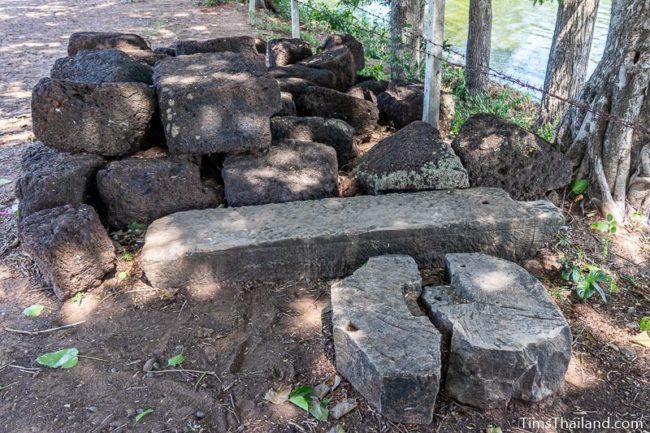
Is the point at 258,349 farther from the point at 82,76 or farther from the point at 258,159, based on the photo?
the point at 82,76

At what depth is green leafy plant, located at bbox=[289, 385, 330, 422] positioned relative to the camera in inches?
91.5

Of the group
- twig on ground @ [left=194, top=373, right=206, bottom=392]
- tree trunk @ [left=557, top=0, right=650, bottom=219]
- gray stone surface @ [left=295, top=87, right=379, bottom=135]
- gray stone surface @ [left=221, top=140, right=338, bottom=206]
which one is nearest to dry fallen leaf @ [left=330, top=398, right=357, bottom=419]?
twig on ground @ [left=194, top=373, right=206, bottom=392]

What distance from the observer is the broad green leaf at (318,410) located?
2311 mm

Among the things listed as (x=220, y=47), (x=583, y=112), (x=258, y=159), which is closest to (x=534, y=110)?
(x=583, y=112)

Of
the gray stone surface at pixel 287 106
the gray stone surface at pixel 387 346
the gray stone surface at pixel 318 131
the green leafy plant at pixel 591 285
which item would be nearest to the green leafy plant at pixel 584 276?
the green leafy plant at pixel 591 285

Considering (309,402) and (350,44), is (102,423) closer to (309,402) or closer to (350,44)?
(309,402)

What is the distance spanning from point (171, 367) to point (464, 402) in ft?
4.70

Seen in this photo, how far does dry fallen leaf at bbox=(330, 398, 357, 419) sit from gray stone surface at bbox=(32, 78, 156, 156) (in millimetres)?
2489

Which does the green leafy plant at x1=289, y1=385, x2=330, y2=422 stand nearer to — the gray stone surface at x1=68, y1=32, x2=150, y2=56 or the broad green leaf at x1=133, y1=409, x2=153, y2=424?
the broad green leaf at x1=133, y1=409, x2=153, y2=424

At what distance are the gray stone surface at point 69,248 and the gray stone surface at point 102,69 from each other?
4.58ft

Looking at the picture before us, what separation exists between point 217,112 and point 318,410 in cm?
215

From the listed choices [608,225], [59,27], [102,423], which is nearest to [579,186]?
[608,225]

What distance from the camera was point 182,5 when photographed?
1265cm

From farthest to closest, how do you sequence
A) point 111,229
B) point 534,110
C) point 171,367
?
point 534,110 < point 111,229 < point 171,367
